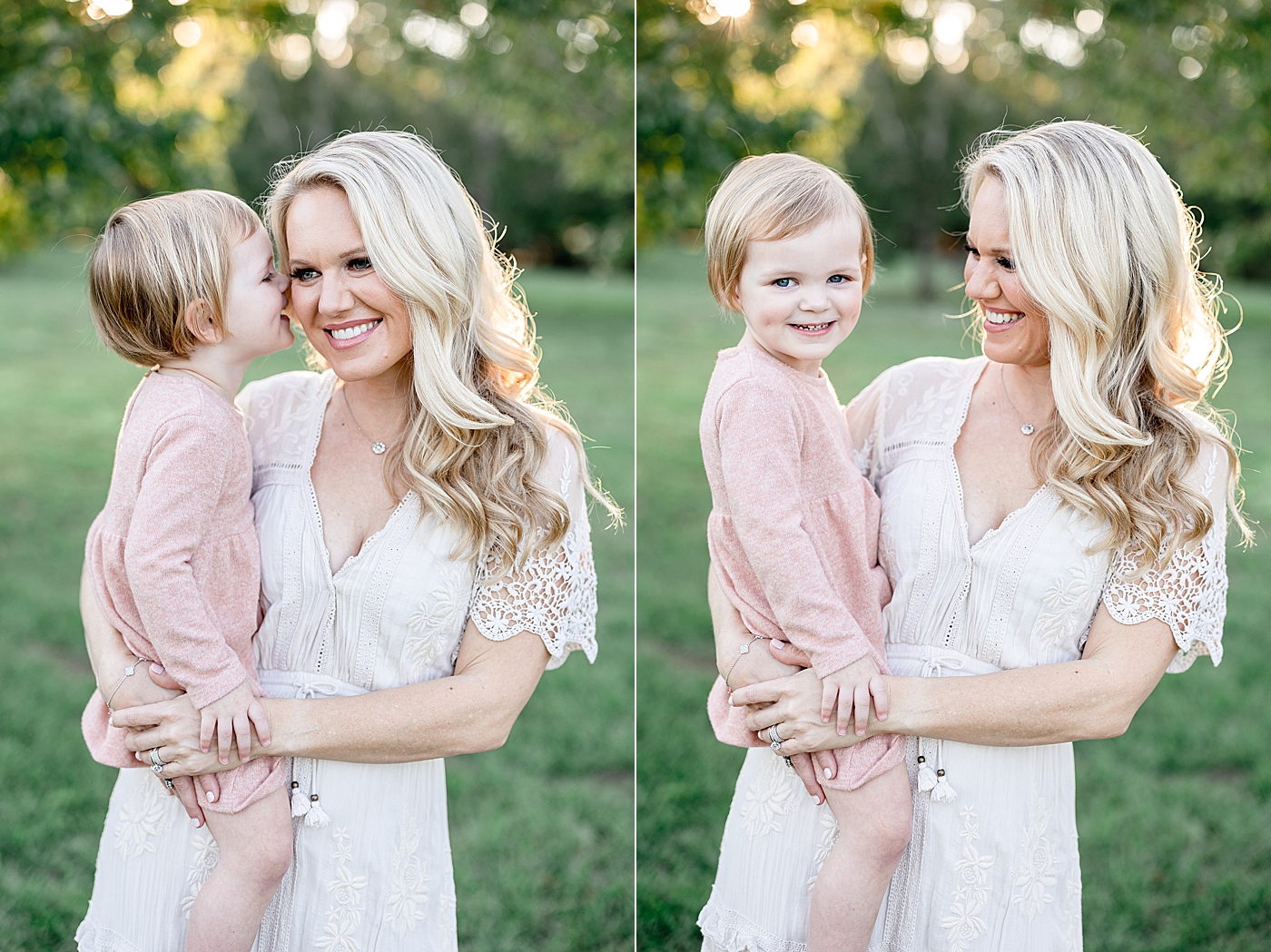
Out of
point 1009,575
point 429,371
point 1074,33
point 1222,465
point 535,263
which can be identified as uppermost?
point 535,263

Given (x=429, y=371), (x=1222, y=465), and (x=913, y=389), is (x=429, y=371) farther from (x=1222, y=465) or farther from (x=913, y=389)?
(x=1222, y=465)

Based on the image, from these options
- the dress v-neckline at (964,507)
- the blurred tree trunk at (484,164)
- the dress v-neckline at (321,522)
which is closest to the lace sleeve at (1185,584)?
the dress v-neckline at (964,507)

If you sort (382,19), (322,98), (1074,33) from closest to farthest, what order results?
(1074,33) < (382,19) < (322,98)

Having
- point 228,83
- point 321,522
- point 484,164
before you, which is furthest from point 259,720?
point 484,164

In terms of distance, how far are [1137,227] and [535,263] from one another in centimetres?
1612

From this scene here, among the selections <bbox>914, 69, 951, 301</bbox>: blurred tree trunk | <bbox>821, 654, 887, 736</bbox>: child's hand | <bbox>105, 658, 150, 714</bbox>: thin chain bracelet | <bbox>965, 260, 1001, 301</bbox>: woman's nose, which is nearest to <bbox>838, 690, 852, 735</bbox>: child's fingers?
<bbox>821, 654, 887, 736</bbox>: child's hand

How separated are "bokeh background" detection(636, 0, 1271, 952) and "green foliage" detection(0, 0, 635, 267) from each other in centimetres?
94

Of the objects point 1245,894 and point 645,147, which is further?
point 645,147

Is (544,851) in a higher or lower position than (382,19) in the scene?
lower

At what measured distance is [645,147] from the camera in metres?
5.56

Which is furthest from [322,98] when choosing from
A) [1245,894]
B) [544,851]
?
[1245,894]

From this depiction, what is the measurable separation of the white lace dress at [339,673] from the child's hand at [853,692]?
1.65 ft

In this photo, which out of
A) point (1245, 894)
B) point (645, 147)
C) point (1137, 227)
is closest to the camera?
point (1137, 227)

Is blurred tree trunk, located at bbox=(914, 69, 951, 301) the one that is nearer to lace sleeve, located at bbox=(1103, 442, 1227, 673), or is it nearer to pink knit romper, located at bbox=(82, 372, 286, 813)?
lace sleeve, located at bbox=(1103, 442, 1227, 673)
